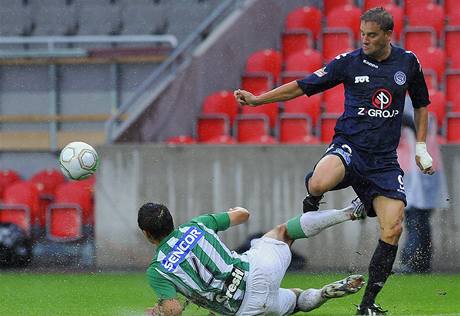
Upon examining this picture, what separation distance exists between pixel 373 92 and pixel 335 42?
290 inches

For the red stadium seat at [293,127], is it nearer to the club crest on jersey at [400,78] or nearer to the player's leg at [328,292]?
the club crest on jersey at [400,78]

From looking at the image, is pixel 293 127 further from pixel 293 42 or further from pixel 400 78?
pixel 400 78

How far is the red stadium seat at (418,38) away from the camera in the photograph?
50.2ft

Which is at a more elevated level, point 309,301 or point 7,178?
point 7,178

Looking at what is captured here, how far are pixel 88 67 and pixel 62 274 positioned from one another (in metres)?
4.51

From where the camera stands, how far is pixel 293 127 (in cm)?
1475

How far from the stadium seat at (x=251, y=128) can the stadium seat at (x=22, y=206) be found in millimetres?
2713

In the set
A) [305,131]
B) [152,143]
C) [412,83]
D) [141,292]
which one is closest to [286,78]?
[305,131]

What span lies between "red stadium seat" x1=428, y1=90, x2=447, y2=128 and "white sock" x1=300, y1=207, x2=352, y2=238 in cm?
610

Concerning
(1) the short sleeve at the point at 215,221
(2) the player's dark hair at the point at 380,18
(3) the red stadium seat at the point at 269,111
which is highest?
(2) the player's dark hair at the point at 380,18

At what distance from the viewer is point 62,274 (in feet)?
44.0

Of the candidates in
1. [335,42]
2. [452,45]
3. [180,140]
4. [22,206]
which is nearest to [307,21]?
[335,42]

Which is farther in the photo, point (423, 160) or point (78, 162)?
point (78, 162)

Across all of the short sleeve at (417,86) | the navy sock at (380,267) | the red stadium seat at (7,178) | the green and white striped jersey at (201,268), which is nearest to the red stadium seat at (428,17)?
the red stadium seat at (7,178)
